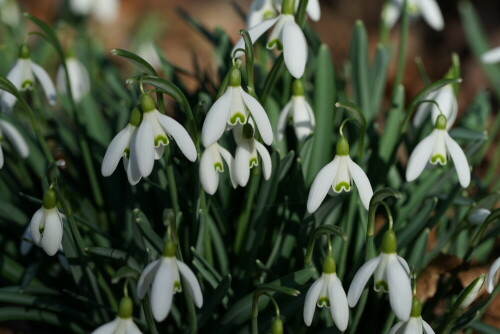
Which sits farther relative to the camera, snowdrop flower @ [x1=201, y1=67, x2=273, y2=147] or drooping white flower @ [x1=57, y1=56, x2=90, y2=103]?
drooping white flower @ [x1=57, y1=56, x2=90, y2=103]

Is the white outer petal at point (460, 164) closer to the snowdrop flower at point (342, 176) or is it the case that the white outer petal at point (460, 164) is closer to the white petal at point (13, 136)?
the snowdrop flower at point (342, 176)

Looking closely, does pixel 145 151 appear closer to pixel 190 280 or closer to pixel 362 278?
pixel 190 280

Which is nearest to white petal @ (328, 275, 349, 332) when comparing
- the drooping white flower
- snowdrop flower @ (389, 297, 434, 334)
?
snowdrop flower @ (389, 297, 434, 334)

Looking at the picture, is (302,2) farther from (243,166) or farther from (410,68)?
(410,68)

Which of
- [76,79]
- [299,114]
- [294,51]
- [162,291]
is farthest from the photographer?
[76,79]

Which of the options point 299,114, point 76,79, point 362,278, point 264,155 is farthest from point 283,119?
point 76,79

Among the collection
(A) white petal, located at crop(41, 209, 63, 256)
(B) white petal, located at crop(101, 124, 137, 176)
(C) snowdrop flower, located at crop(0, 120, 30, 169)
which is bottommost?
(A) white petal, located at crop(41, 209, 63, 256)

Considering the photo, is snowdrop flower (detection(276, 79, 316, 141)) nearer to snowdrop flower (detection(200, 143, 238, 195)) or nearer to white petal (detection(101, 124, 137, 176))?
snowdrop flower (detection(200, 143, 238, 195))
